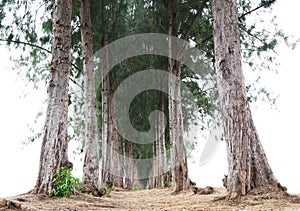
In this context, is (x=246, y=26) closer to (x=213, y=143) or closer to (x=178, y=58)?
(x=178, y=58)

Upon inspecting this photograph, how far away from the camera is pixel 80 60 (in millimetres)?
11336

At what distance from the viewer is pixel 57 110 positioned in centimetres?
573

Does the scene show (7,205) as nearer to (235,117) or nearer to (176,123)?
(235,117)

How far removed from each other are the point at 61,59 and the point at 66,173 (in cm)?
206

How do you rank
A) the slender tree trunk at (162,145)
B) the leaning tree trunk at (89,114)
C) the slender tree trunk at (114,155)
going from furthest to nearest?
1. the slender tree trunk at (162,145)
2. the slender tree trunk at (114,155)
3. the leaning tree trunk at (89,114)

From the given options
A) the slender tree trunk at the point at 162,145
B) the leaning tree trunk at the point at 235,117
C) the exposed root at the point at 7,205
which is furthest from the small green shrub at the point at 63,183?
the slender tree trunk at the point at 162,145

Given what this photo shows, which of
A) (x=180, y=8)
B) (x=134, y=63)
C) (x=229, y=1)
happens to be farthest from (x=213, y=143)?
(x=229, y=1)

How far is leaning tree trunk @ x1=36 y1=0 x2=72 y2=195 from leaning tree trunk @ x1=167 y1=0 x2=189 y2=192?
14.6ft

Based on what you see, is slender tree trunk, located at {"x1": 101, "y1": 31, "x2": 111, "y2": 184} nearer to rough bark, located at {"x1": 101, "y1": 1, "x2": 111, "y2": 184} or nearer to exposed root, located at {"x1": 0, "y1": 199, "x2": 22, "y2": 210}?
rough bark, located at {"x1": 101, "y1": 1, "x2": 111, "y2": 184}

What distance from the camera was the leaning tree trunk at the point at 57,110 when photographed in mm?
5352

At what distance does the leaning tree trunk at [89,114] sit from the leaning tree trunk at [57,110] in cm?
238

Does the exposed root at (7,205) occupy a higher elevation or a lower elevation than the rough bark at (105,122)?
lower

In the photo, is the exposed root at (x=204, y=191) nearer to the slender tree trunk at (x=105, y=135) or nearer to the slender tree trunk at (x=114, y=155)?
the slender tree trunk at (x=105, y=135)

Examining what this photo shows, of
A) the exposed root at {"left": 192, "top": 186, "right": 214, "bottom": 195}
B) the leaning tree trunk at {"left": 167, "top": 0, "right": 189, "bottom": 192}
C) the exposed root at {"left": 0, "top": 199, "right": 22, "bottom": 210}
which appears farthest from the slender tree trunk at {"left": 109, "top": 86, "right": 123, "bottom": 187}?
the exposed root at {"left": 0, "top": 199, "right": 22, "bottom": 210}
